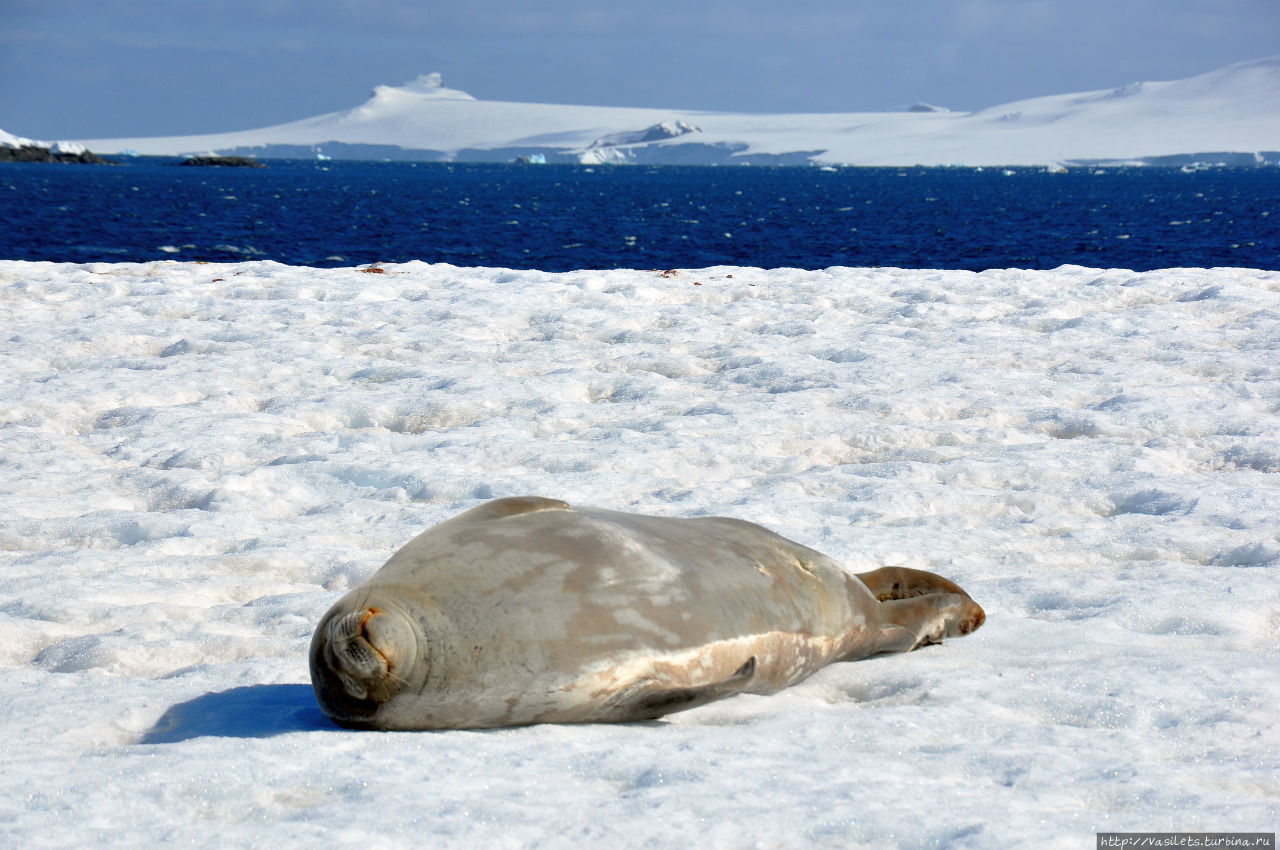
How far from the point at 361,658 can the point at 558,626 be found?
1.89 ft

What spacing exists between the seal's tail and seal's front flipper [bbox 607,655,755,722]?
3.37 ft

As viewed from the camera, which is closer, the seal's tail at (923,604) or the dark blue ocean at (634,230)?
the seal's tail at (923,604)

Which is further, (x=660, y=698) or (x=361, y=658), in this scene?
(x=660, y=698)

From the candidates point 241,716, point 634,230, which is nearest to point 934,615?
point 241,716

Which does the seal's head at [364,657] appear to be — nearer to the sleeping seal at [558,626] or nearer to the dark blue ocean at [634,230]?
the sleeping seal at [558,626]

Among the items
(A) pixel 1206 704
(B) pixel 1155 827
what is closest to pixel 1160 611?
Answer: (A) pixel 1206 704

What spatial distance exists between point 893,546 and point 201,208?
171 ft

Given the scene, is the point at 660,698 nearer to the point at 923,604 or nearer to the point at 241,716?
the point at 241,716

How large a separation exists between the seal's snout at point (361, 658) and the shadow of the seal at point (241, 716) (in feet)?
0.57

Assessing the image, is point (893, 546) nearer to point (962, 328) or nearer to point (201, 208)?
point (962, 328)

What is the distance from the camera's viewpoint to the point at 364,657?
3256mm

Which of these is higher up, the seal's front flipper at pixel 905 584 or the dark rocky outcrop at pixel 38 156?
the dark rocky outcrop at pixel 38 156

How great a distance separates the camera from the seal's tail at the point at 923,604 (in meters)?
4.44

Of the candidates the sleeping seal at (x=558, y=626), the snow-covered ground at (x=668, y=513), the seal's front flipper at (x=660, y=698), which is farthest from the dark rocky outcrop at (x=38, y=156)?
the seal's front flipper at (x=660, y=698)
